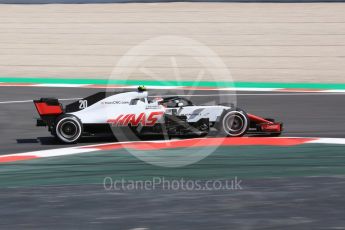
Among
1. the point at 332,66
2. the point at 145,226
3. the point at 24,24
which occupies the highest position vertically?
the point at 24,24

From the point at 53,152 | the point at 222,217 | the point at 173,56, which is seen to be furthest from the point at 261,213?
the point at 173,56

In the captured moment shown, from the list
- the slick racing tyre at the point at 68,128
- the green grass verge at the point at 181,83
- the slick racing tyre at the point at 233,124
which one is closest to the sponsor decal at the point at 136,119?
the slick racing tyre at the point at 68,128

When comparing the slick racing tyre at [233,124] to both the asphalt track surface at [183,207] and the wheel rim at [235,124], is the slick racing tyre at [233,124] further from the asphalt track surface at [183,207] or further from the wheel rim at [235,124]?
the asphalt track surface at [183,207]

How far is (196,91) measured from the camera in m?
22.8

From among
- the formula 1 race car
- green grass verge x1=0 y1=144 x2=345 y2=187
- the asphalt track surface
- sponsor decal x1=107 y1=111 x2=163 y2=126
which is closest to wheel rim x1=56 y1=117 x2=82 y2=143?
the formula 1 race car

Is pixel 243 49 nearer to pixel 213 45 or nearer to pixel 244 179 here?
pixel 213 45

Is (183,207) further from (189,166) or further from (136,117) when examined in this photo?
(136,117)

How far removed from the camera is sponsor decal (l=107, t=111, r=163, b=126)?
13.4 metres

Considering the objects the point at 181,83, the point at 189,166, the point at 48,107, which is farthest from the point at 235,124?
the point at 181,83

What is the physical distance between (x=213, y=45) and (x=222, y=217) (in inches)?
845

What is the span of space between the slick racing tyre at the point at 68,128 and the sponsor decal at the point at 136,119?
21.2 inches

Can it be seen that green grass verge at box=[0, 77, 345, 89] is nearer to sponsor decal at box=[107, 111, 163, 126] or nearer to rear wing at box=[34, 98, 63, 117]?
sponsor decal at box=[107, 111, 163, 126]

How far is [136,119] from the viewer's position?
1344 centimetres

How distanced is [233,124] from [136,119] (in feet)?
5.43
